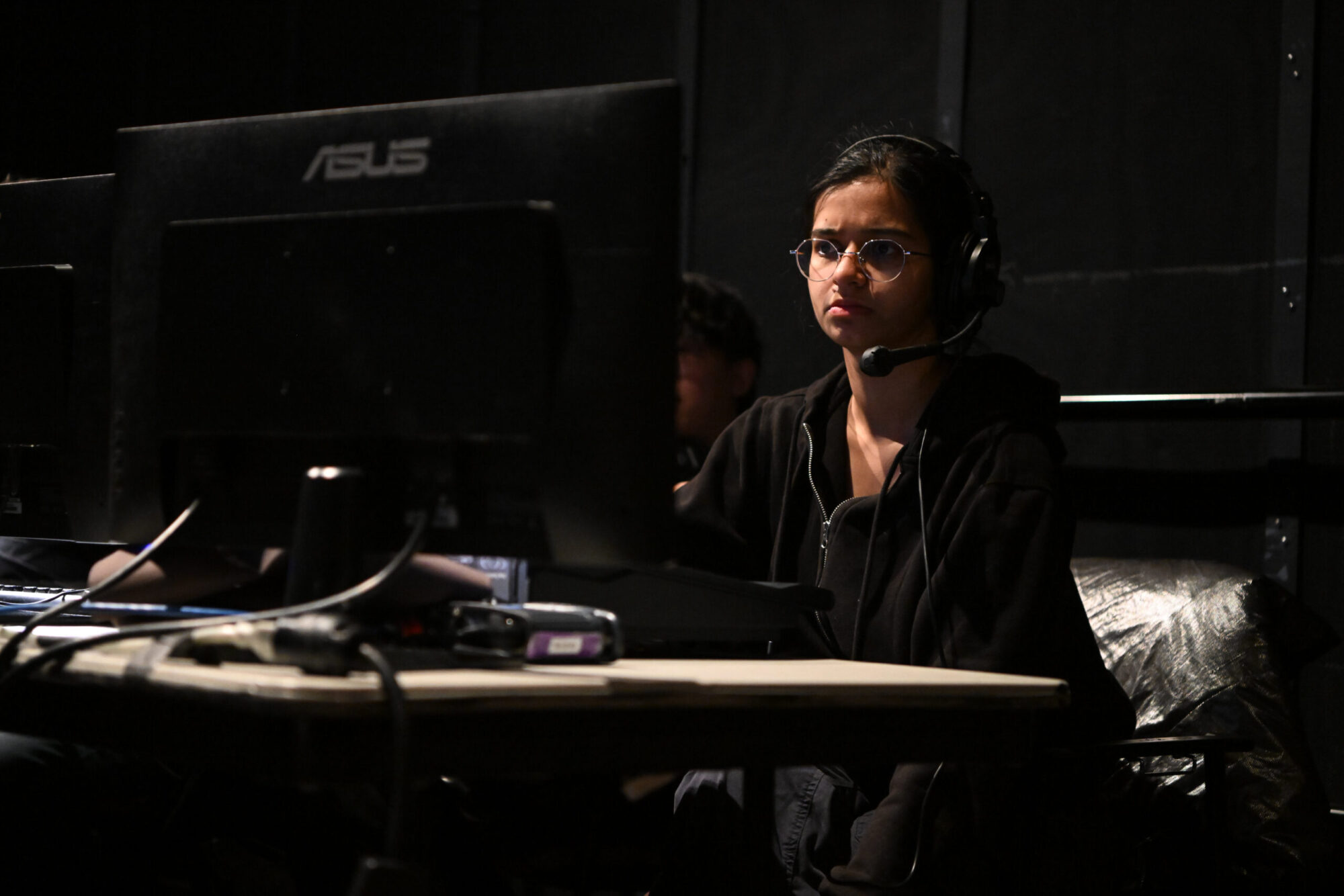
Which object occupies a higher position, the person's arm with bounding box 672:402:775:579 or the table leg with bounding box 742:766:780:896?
the person's arm with bounding box 672:402:775:579

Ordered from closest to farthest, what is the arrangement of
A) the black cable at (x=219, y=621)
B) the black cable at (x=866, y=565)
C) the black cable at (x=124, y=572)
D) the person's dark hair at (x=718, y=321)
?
1. the black cable at (x=219, y=621)
2. the black cable at (x=124, y=572)
3. the black cable at (x=866, y=565)
4. the person's dark hair at (x=718, y=321)

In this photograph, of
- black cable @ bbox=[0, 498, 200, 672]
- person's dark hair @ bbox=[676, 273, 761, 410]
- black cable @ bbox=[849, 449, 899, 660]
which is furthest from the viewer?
person's dark hair @ bbox=[676, 273, 761, 410]

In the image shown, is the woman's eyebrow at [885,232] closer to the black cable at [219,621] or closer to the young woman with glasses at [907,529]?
the young woman with glasses at [907,529]

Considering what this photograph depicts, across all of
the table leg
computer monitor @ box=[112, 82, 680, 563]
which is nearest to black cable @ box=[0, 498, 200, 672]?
computer monitor @ box=[112, 82, 680, 563]

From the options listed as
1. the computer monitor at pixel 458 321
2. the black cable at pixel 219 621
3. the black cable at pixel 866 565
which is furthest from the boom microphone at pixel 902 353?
the black cable at pixel 219 621

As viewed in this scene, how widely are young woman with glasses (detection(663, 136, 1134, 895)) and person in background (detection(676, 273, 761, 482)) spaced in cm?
74

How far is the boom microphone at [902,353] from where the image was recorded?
5.20ft

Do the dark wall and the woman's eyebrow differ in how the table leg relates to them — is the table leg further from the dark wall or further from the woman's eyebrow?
the dark wall

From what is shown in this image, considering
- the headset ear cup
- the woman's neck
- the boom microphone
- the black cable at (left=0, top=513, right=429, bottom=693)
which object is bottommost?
the black cable at (left=0, top=513, right=429, bottom=693)

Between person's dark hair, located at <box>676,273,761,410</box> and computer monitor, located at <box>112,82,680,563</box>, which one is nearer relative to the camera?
computer monitor, located at <box>112,82,680,563</box>

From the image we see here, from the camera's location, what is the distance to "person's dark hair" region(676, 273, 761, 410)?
8.44ft

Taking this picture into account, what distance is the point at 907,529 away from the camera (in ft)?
5.18

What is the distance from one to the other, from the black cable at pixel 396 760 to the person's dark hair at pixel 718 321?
1780mm

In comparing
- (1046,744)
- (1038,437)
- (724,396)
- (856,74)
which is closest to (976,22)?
(856,74)
